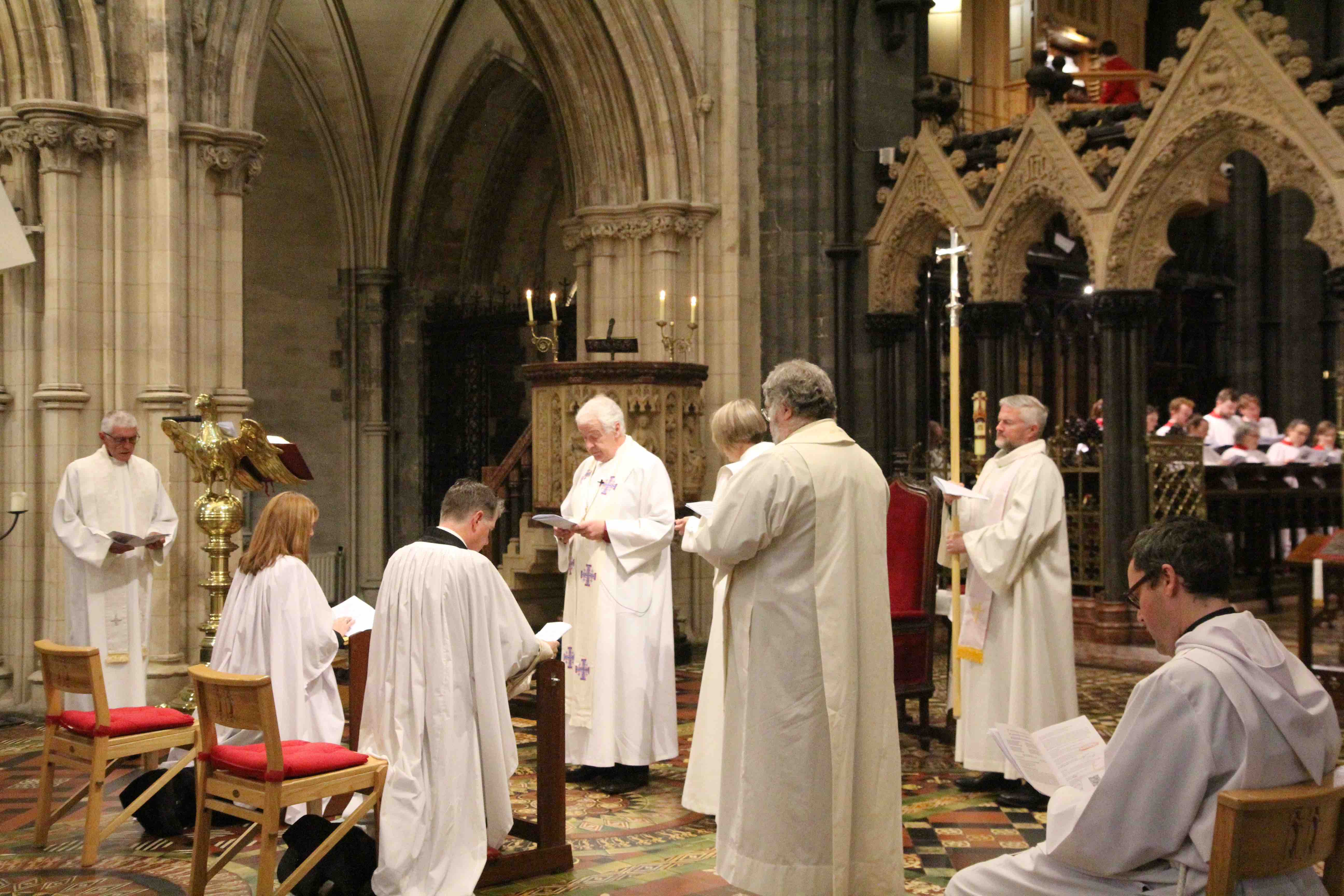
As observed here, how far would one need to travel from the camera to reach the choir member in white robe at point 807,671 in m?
4.05

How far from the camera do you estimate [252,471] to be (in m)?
6.83

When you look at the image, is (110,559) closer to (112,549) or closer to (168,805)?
(112,549)

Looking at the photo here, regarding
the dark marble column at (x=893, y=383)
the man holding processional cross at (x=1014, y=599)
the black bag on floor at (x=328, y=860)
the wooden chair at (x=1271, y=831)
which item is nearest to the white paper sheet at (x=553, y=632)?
the black bag on floor at (x=328, y=860)

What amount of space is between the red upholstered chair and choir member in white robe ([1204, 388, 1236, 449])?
634 centimetres

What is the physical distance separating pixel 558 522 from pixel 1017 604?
6.23 feet

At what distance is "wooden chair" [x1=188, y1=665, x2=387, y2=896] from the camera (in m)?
4.09

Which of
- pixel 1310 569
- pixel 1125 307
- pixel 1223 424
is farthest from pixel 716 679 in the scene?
pixel 1223 424

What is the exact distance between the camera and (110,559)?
7027 mm

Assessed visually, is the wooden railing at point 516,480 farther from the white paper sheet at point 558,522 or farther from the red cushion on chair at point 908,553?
the white paper sheet at point 558,522

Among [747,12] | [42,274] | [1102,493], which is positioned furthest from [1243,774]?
[747,12]

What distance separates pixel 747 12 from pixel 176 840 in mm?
7630

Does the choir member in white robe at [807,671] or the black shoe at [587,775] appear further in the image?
the black shoe at [587,775]

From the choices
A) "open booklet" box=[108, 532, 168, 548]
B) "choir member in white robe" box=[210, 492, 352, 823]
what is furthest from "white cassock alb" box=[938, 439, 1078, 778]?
"open booklet" box=[108, 532, 168, 548]

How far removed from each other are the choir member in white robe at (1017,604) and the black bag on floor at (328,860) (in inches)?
102
